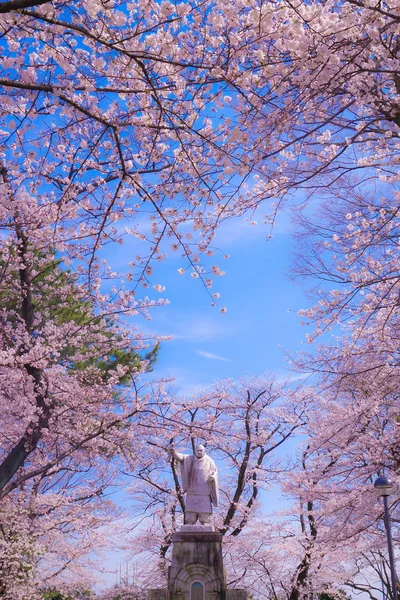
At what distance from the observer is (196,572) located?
349 inches

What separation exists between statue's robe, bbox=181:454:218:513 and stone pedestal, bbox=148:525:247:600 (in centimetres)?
52

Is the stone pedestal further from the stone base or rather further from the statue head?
the statue head

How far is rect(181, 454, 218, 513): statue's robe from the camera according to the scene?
378 inches

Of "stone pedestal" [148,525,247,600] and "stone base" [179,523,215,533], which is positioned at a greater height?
"stone base" [179,523,215,533]

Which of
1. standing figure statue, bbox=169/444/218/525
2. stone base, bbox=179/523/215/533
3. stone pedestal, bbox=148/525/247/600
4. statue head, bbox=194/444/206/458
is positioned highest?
statue head, bbox=194/444/206/458

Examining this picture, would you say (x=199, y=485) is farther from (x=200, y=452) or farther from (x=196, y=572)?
(x=196, y=572)

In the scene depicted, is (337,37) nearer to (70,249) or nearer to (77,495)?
(70,249)

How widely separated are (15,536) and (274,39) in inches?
425

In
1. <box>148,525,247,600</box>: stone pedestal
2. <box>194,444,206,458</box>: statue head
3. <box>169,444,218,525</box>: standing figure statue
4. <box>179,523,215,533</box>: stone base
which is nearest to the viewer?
<box>148,525,247,600</box>: stone pedestal

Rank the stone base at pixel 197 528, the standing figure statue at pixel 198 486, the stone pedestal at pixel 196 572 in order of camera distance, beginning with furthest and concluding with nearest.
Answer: the standing figure statue at pixel 198 486 → the stone base at pixel 197 528 → the stone pedestal at pixel 196 572

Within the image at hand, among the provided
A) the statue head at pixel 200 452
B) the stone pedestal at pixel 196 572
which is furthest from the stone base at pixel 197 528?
the statue head at pixel 200 452

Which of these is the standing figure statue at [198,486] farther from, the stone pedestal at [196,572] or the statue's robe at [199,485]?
the stone pedestal at [196,572]

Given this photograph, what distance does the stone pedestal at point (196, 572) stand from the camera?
28.8ft

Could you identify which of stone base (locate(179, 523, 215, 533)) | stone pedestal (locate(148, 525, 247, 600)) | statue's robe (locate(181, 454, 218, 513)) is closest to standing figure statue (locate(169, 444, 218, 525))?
statue's robe (locate(181, 454, 218, 513))
